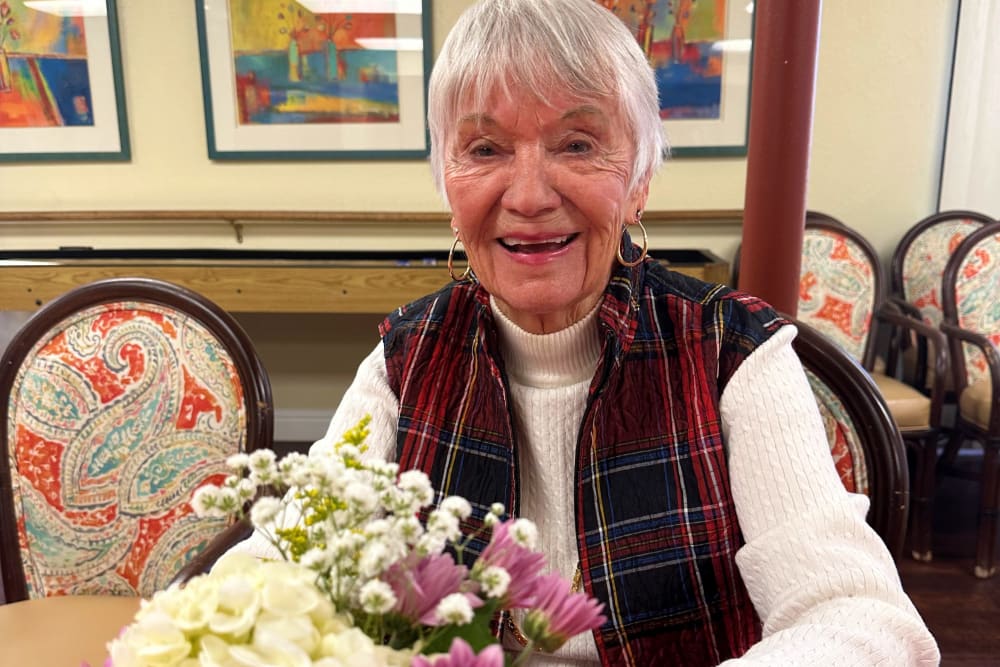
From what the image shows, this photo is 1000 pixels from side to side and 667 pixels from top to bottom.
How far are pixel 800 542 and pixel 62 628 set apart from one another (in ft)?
3.50

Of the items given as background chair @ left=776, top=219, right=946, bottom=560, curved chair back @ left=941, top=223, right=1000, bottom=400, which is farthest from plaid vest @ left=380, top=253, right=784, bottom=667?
curved chair back @ left=941, top=223, right=1000, bottom=400

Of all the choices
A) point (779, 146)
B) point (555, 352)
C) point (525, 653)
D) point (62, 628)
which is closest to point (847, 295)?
point (779, 146)

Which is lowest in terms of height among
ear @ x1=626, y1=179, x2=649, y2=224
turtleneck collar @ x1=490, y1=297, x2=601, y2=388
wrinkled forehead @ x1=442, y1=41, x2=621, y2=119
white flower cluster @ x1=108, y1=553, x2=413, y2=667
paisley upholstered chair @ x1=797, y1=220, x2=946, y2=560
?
paisley upholstered chair @ x1=797, y1=220, x2=946, y2=560

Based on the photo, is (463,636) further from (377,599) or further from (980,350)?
(980,350)

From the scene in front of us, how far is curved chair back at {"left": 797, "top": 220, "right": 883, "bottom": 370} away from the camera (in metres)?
2.87

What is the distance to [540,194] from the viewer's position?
948 millimetres

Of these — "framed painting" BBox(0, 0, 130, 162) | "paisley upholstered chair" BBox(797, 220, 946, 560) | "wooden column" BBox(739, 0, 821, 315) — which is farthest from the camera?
"framed painting" BBox(0, 0, 130, 162)

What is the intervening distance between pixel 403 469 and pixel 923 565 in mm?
2240

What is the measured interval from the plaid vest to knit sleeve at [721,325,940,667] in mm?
39

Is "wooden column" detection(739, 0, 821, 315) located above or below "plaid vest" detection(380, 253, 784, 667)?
above

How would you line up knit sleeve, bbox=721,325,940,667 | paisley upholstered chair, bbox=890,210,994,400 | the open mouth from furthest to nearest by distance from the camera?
paisley upholstered chair, bbox=890,210,994,400, the open mouth, knit sleeve, bbox=721,325,940,667

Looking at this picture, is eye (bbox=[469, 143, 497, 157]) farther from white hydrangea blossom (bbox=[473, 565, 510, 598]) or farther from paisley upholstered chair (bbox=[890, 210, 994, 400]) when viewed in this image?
paisley upholstered chair (bbox=[890, 210, 994, 400])

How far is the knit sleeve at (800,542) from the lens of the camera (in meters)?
0.73

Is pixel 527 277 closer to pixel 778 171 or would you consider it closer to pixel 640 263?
pixel 640 263
